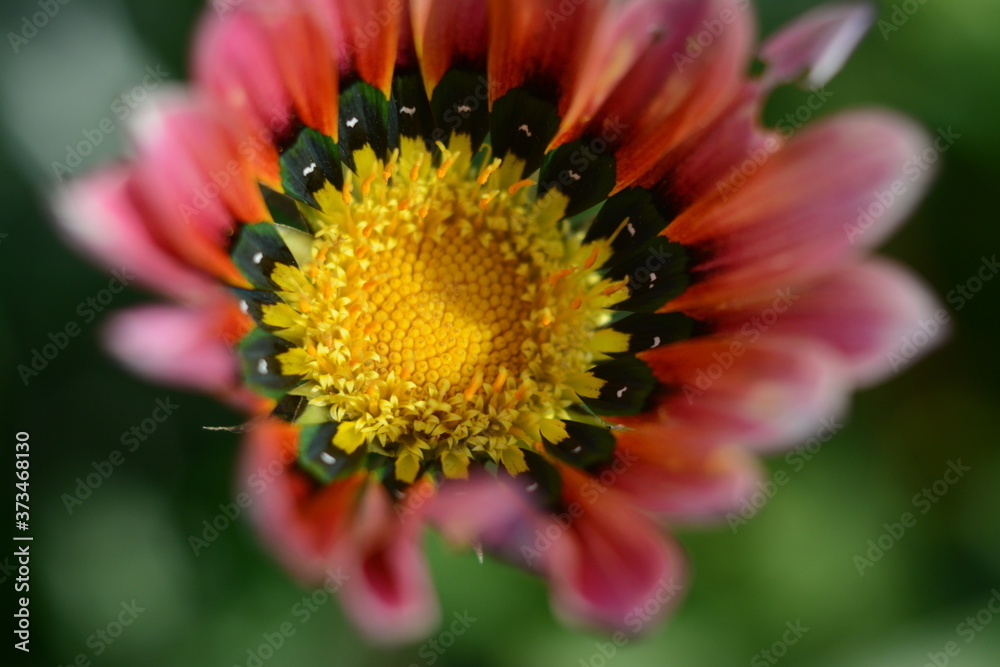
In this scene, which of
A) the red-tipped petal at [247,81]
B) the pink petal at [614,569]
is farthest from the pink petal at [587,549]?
the red-tipped petal at [247,81]

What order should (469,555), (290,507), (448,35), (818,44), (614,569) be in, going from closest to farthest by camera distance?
(290,507)
(614,569)
(818,44)
(448,35)
(469,555)

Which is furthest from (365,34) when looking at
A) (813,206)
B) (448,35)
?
(813,206)

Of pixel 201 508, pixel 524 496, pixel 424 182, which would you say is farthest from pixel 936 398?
pixel 201 508

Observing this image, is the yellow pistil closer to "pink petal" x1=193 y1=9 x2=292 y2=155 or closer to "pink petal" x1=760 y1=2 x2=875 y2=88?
"pink petal" x1=193 y1=9 x2=292 y2=155

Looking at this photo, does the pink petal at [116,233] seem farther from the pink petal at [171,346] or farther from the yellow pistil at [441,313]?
the yellow pistil at [441,313]

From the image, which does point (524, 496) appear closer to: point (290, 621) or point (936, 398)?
point (290, 621)

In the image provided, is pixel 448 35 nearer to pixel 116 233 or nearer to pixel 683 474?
pixel 116 233

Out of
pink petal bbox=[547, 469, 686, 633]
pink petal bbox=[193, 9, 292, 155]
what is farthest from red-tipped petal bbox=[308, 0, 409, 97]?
pink petal bbox=[547, 469, 686, 633]
